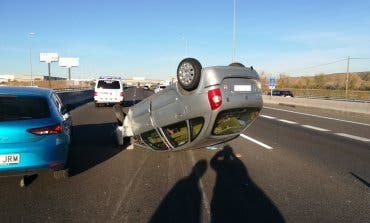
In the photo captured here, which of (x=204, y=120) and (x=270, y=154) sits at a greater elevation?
(x=204, y=120)

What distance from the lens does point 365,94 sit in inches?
2517

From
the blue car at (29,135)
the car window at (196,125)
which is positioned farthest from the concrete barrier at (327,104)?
the blue car at (29,135)

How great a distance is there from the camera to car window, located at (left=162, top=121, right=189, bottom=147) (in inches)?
314

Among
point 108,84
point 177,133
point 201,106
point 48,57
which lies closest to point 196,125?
point 201,106

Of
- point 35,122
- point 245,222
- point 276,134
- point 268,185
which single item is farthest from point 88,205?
point 276,134

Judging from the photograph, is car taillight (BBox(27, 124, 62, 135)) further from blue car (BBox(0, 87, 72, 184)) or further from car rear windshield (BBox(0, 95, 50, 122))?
car rear windshield (BBox(0, 95, 50, 122))

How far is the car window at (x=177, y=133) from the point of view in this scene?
26.2 ft

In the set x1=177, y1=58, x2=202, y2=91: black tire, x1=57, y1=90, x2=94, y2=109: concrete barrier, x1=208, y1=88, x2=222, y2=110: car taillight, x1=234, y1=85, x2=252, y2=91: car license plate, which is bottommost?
x1=57, y1=90, x2=94, y2=109: concrete barrier

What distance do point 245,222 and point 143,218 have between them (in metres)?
1.22

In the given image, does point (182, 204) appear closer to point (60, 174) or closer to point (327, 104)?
Result: point (60, 174)

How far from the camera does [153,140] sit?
911 cm

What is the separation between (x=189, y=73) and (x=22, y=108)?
2.67 metres

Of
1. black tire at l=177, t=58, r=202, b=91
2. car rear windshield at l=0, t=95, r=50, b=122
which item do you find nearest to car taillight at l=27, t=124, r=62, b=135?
car rear windshield at l=0, t=95, r=50, b=122

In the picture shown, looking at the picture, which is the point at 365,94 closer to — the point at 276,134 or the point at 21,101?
the point at 276,134
